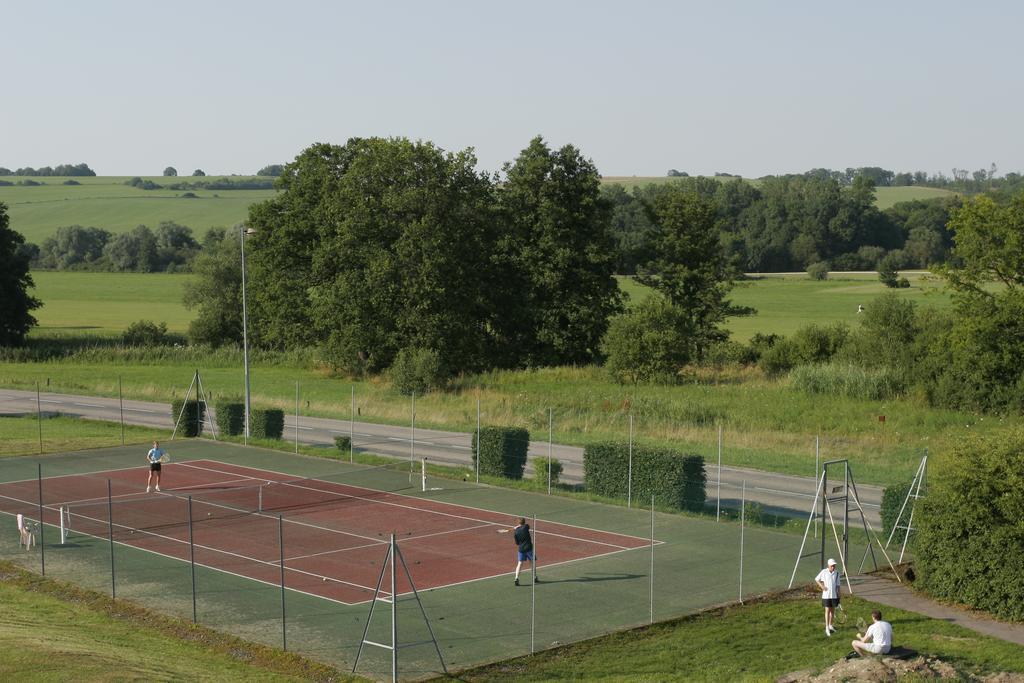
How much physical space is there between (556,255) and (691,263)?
14964 millimetres

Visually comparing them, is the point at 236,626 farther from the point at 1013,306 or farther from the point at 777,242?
the point at 777,242

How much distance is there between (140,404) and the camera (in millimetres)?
63062

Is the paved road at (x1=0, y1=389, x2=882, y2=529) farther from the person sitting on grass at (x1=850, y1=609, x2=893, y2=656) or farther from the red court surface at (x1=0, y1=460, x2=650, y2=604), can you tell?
the person sitting on grass at (x1=850, y1=609, x2=893, y2=656)

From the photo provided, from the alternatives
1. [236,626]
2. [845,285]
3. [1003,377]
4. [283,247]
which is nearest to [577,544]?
[236,626]

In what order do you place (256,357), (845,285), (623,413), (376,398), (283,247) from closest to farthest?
(623,413) < (376,398) < (283,247) < (256,357) < (845,285)

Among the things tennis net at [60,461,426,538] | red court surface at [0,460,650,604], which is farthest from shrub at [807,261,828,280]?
red court surface at [0,460,650,604]

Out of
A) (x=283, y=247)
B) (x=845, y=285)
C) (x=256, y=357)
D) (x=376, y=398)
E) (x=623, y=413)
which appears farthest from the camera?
(x=845, y=285)

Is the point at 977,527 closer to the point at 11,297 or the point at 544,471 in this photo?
the point at 544,471

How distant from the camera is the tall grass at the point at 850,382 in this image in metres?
57.2

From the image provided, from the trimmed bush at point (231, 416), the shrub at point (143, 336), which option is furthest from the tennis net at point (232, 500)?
the shrub at point (143, 336)

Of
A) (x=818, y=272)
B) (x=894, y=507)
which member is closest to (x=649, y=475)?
(x=894, y=507)

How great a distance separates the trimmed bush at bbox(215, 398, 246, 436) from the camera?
163 feet

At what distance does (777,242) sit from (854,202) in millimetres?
10667

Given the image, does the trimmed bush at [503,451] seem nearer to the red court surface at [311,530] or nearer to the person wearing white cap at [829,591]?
the red court surface at [311,530]
